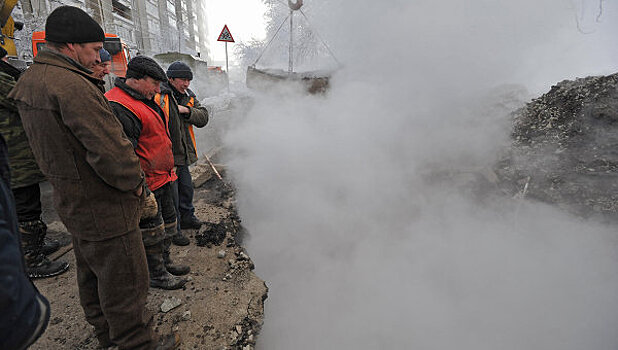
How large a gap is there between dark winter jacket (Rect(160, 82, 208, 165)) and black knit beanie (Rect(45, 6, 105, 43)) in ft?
3.54

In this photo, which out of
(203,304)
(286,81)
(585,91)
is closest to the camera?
(203,304)

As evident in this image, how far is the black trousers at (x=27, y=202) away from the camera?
92.6 inches

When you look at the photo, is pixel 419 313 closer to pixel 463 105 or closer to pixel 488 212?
pixel 488 212

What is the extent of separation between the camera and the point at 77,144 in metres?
1.32

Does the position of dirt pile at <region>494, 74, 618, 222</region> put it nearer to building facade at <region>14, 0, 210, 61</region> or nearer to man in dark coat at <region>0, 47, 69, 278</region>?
man in dark coat at <region>0, 47, 69, 278</region>

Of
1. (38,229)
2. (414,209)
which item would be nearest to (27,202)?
(38,229)

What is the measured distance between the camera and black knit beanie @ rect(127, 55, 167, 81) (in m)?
1.87

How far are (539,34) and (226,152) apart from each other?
6496 millimetres

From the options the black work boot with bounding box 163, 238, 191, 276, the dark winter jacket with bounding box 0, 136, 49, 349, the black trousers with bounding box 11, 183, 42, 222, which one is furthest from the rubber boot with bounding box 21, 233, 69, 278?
the dark winter jacket with bounding box 0, 136, 49, 349

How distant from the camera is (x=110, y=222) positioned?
1.40 m

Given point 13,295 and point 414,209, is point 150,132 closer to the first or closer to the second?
point 13,295

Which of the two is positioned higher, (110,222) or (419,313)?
(110,222)

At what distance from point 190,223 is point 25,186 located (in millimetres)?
1399

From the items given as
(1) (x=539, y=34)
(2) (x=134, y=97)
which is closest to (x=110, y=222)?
(2) (x=134, y=97)
